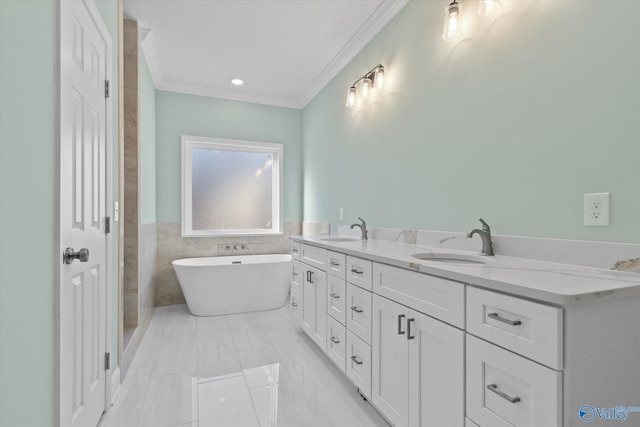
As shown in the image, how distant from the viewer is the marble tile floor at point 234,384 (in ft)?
5.41

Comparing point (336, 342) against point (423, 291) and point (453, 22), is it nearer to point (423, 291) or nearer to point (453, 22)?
point (423, 291)

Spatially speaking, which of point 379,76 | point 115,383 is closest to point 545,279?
point 379,76

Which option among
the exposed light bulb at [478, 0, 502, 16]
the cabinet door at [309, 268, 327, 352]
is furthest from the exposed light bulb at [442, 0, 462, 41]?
the cabinet door at [309, 268, 327, 352]

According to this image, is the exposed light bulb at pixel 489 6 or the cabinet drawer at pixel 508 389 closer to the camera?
the cabinet drawer at pixel 508 389

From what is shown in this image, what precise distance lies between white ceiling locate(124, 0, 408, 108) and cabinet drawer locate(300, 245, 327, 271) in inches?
75.5

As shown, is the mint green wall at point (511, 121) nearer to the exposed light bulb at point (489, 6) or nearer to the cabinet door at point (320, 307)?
the exposed light bulb at point (489, 6)

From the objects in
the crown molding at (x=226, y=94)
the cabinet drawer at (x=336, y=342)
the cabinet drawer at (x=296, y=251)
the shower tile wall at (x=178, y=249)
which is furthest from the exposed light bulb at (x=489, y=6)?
the shower tile wall at (x=178, y=249)

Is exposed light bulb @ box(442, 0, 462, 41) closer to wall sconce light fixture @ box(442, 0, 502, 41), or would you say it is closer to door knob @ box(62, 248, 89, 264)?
wall sconce light fixture @ box(442, 0, 502, 41)

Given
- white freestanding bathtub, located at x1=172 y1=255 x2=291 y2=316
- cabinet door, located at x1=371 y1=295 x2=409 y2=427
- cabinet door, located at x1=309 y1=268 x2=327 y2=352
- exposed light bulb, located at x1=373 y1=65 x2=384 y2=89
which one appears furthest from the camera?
white freestanding bathtub, located at x1=172 y1=255 x2=291 y2=316

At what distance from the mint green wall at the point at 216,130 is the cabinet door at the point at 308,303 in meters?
1.95

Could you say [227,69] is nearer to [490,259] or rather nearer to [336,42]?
[336,42]

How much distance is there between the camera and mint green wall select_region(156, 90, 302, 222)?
381cm

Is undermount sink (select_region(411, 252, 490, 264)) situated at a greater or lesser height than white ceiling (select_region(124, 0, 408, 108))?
lesser

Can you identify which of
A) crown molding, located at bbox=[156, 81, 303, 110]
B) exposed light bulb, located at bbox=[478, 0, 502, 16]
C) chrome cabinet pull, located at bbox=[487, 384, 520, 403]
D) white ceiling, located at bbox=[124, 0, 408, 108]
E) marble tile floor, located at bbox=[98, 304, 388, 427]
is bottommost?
marble tile floor, located at bbox=[98, 304, 388, 427]
